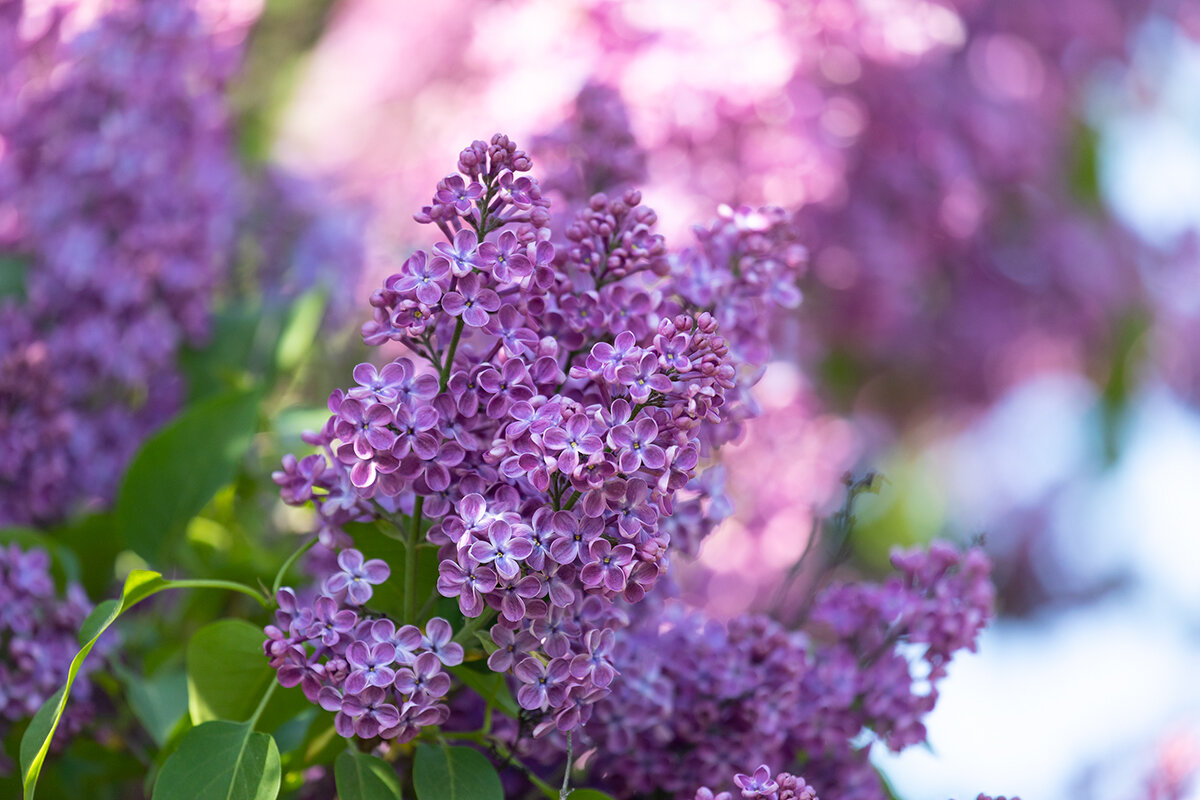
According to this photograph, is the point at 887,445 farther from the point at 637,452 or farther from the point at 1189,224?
the point at 637,452

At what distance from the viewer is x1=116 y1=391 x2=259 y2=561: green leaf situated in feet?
1.72

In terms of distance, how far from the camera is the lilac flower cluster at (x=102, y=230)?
63 centimetres

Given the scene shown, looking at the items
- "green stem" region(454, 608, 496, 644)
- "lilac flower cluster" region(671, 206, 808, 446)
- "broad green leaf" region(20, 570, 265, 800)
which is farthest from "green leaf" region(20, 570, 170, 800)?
"lilac flower cluster" region(671, 206, 808, 446)

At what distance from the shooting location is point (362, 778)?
362 millimetres

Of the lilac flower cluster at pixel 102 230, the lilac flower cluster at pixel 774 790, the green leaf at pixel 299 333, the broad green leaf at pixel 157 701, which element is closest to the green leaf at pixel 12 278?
the lilac flower cluster at pixel 102 230

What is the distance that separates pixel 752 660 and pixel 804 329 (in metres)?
0.69

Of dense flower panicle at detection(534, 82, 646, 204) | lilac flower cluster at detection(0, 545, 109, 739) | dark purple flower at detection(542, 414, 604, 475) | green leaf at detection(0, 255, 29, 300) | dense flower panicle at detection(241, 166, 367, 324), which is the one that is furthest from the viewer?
dense flower panicle at detection(241, 166, 367, 324)

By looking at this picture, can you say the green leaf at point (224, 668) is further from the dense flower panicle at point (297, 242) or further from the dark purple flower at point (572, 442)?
the dense flower panicle at point (297, 242)

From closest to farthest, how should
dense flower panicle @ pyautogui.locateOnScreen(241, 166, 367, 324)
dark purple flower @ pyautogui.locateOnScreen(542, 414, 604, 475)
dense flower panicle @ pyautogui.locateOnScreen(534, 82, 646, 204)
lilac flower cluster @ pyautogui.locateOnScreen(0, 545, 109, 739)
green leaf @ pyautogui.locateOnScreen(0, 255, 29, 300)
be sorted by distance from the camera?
dark purple flower @ pyautogui.locateOnScreen(542, 414, 604, 475) < lilac flower cluster @ pyautogui.locateOnScreen(0, 545, 109, 739) < dense flower panicle @ pyautogui.locateOnScreen(534, 82, 646, 204) < green leaf @ pyautogui.locateOnScreen(0, 255, 29, 300) < dense flower panicle @ pyautogui.locateOnScreen(241, 166, 367, 324)

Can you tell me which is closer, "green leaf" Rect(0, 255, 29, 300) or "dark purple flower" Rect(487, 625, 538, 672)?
"dark purple flower" Rect(487, 625, 538, 672)

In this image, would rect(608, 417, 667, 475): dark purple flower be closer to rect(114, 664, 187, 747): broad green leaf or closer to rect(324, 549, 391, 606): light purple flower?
rect(324, 549, 391, 606): light purple flower

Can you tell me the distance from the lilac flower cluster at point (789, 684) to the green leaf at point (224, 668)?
5.1 inches

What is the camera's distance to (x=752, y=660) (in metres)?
0.43

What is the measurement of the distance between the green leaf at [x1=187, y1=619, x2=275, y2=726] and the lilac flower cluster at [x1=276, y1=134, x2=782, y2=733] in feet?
0.18
